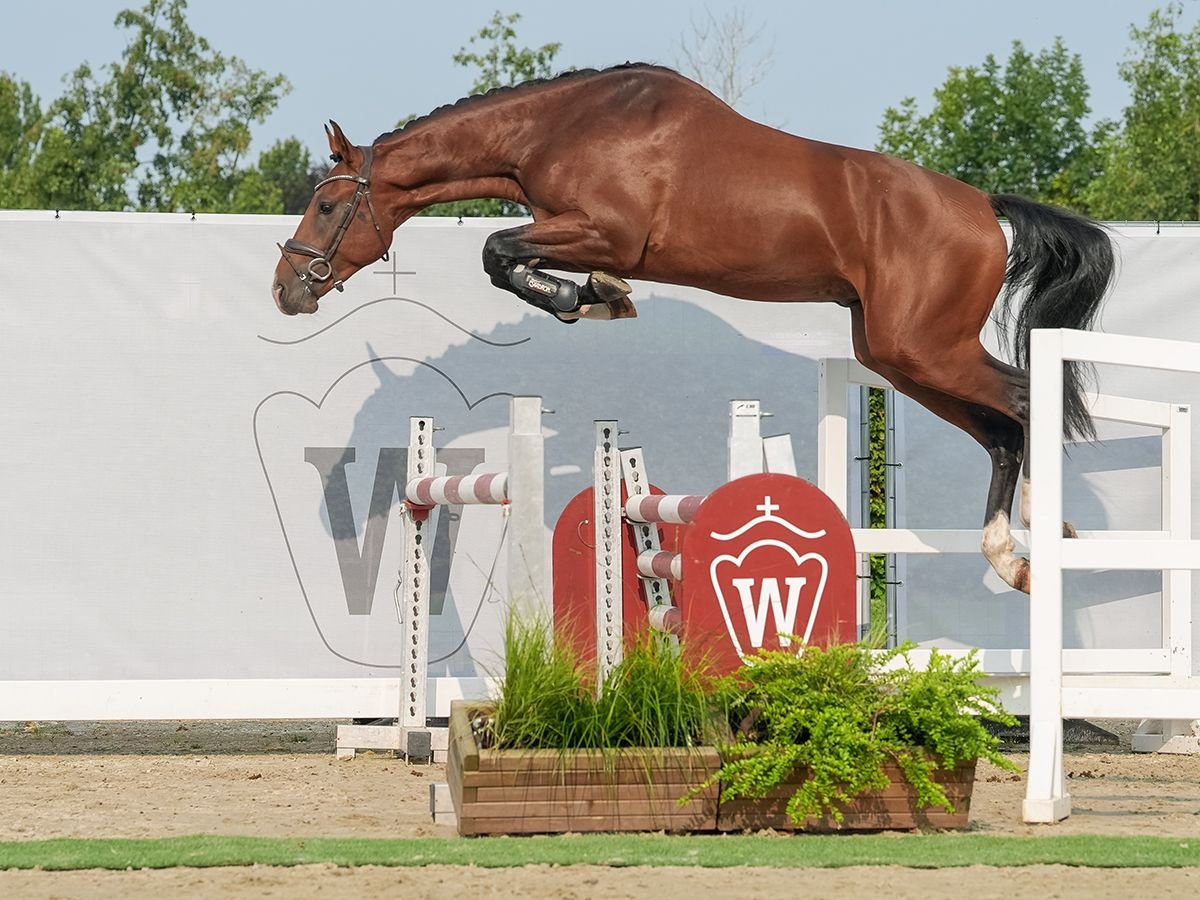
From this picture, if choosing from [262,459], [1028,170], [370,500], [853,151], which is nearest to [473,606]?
[370,500]

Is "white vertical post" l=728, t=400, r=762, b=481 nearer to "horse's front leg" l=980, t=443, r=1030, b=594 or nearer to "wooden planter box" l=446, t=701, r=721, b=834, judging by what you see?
"horse's front leg" l=980, t=443, r=1030, b=594

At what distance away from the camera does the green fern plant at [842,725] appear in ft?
11.8

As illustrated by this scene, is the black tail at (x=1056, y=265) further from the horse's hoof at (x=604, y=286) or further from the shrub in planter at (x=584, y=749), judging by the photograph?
the shrub in planter at (x=584, y=749)

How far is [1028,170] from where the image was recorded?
90.6 feet

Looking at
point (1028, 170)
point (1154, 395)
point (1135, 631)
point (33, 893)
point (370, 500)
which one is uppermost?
point (1028, 170)

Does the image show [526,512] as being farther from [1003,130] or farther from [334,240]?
[1003,130]

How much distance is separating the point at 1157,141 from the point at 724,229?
16.6 m

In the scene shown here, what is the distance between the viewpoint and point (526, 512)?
412 centimetres

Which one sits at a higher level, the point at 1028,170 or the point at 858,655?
the point at 1028,170

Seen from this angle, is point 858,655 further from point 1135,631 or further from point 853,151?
point 1135,631

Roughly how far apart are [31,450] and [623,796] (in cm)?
303


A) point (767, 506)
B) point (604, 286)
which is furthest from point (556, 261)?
point (767, 506)

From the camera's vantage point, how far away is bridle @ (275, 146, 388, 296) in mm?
4918

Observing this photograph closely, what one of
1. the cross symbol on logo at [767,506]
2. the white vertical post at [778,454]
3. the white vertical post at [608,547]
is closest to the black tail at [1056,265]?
the white vertical post at [778,454]
